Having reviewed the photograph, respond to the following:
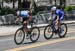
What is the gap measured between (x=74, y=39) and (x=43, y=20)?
571 inches

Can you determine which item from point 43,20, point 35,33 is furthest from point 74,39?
point 43,20

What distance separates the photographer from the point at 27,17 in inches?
616

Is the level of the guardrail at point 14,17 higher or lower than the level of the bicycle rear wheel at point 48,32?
lower

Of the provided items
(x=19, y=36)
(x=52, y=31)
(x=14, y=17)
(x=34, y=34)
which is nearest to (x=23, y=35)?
(x=19, y=36)

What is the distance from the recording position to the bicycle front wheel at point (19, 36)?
15492mm

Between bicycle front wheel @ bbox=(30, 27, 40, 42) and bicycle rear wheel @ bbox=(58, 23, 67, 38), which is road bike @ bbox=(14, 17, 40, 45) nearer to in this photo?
bicycle front wheel @ bbox=(30, 27, 40, 42)

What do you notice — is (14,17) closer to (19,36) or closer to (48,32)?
(48,32)

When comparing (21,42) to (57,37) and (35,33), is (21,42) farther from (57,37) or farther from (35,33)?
(57,37)

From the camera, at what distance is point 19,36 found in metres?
15.6

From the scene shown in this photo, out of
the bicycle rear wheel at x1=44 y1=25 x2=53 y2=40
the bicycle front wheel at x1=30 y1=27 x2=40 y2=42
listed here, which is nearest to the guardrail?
the bicycle rear wheel at x1=44 y1=25 x2=53 y2=40

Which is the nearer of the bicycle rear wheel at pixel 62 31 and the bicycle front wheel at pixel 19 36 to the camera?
the bicycle front wheel at pixel 19 36

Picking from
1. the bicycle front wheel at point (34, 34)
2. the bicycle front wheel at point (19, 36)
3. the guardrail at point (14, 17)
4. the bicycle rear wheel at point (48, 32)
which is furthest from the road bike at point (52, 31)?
the guardrail at point (14, 17)

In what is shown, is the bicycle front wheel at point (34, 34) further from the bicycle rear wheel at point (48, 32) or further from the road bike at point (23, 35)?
the bicycle rear wheel at point (48, 32)

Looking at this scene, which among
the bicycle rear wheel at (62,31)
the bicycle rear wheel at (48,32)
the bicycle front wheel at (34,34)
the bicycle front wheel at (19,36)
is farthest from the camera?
the bicycle rear wheel at (62,31)
